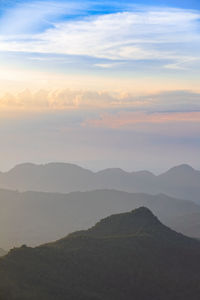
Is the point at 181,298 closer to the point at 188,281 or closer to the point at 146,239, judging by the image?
the point at 188,281

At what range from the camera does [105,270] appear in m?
76.9

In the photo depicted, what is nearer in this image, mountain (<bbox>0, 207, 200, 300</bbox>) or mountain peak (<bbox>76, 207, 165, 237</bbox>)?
mountain (<bbox>0, 207, 200, 300</bbox>)

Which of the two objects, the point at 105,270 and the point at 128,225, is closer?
the point at 105,270

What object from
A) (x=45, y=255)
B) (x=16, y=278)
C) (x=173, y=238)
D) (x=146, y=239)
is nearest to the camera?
(x=16, y=278)

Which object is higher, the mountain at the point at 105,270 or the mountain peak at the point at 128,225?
the mountain peak at the point at 128,225

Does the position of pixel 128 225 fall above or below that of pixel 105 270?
above

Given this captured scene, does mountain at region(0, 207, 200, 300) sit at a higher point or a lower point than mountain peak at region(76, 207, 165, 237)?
lower

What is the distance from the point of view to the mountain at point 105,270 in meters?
65.5

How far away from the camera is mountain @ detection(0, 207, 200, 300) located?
6550 cm

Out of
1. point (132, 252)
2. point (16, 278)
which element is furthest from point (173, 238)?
point (16, 278)

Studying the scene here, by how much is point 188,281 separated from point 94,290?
1800 centimetres

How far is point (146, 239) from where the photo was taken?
92.2 meters

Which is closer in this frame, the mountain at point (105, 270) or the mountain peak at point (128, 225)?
the mountain at point (105, 270)

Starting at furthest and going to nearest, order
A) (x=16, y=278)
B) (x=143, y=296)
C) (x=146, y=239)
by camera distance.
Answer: (x=146, y=239), (x=143, y=296), (x=16, y=278)
